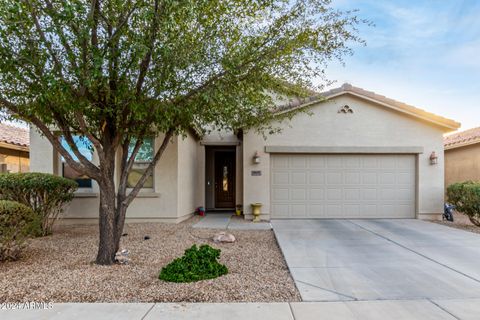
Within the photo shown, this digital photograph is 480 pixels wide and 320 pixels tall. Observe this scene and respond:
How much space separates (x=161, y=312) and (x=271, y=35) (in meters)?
4.97

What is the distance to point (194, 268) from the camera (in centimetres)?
495

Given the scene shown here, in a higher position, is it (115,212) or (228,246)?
(115,212)

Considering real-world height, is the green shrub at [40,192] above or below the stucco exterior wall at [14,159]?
below

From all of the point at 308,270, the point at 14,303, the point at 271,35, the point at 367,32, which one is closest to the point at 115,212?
the point at 14,303

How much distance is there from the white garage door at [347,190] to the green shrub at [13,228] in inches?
288

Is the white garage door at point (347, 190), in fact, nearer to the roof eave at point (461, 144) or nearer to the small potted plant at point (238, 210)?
the small potted plant at point (238, 210)

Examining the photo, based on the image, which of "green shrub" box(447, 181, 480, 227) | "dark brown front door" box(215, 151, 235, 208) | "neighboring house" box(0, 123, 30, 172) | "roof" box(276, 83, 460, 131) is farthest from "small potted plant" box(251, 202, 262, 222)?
"neighboring house" box(0, 123, 30, 172)

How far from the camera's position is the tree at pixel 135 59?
4.89 m

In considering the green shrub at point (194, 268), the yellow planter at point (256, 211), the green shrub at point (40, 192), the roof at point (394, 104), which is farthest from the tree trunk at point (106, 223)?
the roof at point (394, 104)

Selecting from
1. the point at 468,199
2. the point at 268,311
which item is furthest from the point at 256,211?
the point at 268,311

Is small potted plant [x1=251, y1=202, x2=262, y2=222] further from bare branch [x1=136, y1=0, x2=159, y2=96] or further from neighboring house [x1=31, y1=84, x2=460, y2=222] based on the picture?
bare branch [x1=136, y1=0, x2=159, y2=96]

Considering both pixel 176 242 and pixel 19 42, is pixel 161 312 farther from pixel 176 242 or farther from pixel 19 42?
pixel 19 42

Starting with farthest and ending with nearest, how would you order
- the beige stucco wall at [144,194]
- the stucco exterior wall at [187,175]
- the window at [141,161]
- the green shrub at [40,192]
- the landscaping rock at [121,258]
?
the stucco exterior wall at [187,175] → the window at [141,161] → the beige stucco wall at [144,194] → the green shrub at [40,192] → the landscaping rock at [121,258]

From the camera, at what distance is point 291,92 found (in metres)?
7.63
